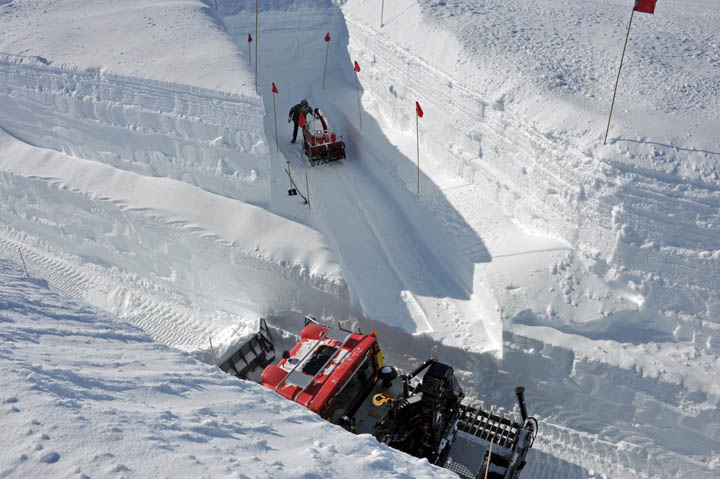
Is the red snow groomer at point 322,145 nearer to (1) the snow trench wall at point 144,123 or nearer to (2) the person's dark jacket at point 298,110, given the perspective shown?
(2) the person's dark jacket at point 298,110

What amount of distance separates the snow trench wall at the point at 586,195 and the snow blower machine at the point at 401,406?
10.0 ft

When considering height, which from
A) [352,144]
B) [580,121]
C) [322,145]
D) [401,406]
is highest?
[580,121]

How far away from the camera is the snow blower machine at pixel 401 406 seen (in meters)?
7.46

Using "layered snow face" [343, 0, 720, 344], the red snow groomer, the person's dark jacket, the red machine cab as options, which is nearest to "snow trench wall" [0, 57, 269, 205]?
the red snow groomer

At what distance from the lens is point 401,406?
7512 mm

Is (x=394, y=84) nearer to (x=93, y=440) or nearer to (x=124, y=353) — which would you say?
(x=124, y=353)

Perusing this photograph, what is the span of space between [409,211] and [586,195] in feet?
12.5

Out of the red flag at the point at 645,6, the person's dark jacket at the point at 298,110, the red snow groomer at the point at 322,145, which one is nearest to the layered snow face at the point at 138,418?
the red flag at the point at 645,6

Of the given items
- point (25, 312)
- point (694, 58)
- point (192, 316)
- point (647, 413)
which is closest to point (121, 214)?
point (192, 316)

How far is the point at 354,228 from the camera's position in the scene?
11.8m

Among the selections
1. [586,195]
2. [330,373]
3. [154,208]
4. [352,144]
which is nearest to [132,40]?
[154,208]

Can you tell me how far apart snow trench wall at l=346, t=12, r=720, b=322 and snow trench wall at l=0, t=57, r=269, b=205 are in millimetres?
3777

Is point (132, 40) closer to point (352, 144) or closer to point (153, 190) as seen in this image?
point (153, 190)

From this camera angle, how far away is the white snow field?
807cm
